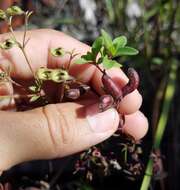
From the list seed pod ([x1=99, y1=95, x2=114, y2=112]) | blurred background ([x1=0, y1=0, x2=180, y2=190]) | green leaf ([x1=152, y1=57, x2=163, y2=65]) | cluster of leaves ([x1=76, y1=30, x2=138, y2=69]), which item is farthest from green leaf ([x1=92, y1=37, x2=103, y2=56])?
green leaf ([x1=152, y1=57, x2=163, y2=65])

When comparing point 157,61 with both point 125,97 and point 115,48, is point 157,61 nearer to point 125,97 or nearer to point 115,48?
point 125,97

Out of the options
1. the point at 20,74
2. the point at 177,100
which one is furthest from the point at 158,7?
the point at 20,74

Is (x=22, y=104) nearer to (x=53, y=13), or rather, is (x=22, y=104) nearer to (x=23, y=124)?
(x=23, y=124)

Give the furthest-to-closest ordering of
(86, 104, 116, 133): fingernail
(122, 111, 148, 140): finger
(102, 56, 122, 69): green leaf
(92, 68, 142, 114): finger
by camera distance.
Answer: (122, 111, 148, 140): finger, (92, 68, 142, 114): finger, (86, 104, 116, 133): fingernail, (102, 56, 122, 69): green leaf

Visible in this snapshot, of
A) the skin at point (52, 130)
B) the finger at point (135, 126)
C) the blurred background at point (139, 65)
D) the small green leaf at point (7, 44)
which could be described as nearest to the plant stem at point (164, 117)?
the blurred background at point (139, 65)

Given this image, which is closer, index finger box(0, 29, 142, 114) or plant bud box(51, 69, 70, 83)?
plant bud box(51, 69, 70, 83)

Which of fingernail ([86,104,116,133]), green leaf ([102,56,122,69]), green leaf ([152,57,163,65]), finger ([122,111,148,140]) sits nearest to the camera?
green leaf ([102,56,122,69])

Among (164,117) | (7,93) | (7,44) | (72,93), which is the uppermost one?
(7,44)

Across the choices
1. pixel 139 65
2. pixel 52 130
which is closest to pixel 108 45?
pixel 52 130

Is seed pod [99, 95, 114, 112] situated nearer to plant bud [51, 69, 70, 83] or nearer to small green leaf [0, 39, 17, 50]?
plant bud [51, 69, 70, 83]
